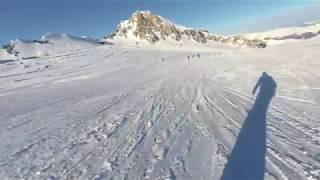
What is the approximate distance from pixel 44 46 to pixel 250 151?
96709mm

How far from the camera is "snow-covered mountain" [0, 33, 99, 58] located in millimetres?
90794

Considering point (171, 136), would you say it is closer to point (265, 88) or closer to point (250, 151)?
point (250, 151)

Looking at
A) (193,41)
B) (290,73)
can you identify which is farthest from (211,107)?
(193,41)

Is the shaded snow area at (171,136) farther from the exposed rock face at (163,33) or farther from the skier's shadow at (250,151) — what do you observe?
the exposed rock face at (163,33)

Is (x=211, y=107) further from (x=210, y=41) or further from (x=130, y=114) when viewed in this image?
(x=210, y=41)

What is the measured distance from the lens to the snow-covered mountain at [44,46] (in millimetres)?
90794

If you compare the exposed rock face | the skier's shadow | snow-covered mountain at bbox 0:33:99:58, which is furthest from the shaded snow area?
the exposed rock face

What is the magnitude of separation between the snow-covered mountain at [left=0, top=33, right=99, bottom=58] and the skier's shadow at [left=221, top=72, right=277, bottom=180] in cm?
7982

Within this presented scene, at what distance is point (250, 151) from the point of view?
8.31 meters

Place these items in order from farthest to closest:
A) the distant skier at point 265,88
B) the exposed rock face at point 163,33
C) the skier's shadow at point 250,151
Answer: the exposed rock face at point 163,33 < the distant skier at point 265,88 < the skier's shadow at point 250,151

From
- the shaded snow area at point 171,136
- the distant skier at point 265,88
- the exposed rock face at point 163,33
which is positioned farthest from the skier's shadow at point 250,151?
the exposed rock face at point 163,33

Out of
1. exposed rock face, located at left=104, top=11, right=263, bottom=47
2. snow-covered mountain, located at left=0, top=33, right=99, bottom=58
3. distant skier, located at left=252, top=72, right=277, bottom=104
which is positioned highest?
distant skier, located at left=252, top=72, right=277, bottom=104

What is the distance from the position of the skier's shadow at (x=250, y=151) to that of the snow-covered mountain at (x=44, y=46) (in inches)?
3143

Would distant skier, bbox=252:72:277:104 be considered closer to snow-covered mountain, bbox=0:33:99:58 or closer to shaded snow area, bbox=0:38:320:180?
shaded snow area, bbox=0:38:320:180
